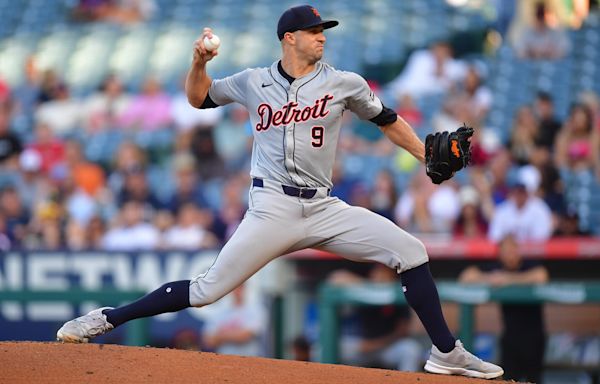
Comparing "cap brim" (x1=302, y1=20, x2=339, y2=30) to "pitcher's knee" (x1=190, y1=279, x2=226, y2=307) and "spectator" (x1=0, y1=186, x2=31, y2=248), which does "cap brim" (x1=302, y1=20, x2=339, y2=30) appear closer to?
"pitcher's knee" (x1=190, y1=279, x2=226, y2=307)

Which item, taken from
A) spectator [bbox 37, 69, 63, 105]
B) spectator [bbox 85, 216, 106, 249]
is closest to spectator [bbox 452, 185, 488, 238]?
spectator [bbox 85, 216, 106, 249]

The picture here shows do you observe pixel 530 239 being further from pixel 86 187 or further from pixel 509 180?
pixel 86 187

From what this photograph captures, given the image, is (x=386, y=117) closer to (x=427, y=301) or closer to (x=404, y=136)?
(x=404, y=136)

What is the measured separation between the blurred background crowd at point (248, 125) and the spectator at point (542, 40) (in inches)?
0.6

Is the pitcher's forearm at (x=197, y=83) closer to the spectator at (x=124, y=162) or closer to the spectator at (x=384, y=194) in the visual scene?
the spectator at (x=384, y=194)

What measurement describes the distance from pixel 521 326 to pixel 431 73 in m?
4.42

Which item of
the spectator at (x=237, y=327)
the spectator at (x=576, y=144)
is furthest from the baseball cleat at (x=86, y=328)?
the spectator at (x=576, y=144)

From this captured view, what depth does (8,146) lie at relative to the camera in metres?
12.0

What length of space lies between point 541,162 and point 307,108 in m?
4.78

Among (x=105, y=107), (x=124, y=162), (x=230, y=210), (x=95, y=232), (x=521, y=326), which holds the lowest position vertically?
(x=521, y=326)

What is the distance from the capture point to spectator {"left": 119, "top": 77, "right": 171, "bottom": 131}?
1202 cm

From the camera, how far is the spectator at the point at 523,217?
28.1ft

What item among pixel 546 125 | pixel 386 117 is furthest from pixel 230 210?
pixel 386 117

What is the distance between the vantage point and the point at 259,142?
496cm
